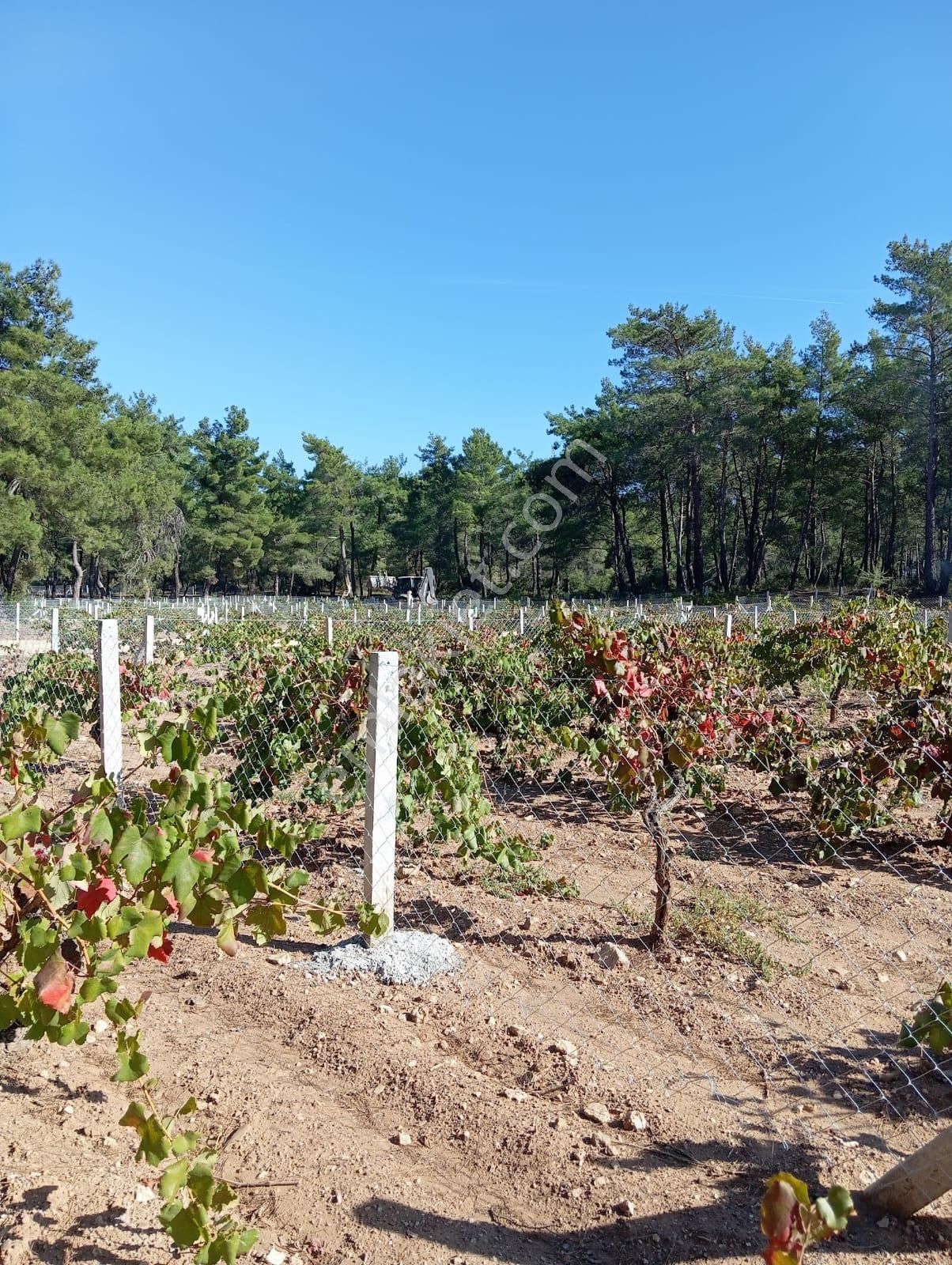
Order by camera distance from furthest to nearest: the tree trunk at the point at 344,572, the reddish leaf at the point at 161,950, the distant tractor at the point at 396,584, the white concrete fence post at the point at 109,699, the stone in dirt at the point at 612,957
Answer: the tree trunk at the point at 344,572
the distant tractor at the point at 396,584
the white concrete fence post at the point at 109,699
the stone in dirt at the point at 612,957
the reddish leaf at the point at 161,950

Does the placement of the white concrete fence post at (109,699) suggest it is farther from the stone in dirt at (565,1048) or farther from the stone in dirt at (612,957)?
the stone in dirt at (565,1048)

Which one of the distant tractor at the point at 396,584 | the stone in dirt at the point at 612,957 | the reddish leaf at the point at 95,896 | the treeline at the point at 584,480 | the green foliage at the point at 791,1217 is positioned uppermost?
the treeline at the point at 584,480

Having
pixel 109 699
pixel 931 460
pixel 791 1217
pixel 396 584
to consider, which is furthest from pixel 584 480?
pixel 791 1217

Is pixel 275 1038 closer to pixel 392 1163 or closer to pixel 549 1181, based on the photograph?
pixel 392 1163

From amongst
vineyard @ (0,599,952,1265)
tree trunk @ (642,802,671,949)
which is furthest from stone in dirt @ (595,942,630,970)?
tree trunk @ (642,802,671,949)

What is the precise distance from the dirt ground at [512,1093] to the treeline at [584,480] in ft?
49.7

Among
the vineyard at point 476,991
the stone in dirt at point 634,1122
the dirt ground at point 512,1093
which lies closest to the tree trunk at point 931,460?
the vineyard at point 476,991

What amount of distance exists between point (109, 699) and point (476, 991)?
98.4 inches

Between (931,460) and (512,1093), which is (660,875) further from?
(931,460)

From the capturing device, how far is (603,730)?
3.89 m

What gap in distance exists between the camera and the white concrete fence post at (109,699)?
4.27 metres

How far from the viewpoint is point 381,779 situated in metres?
3.04

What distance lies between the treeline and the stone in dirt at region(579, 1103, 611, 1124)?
16.1 m

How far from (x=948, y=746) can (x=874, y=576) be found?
2852cm
